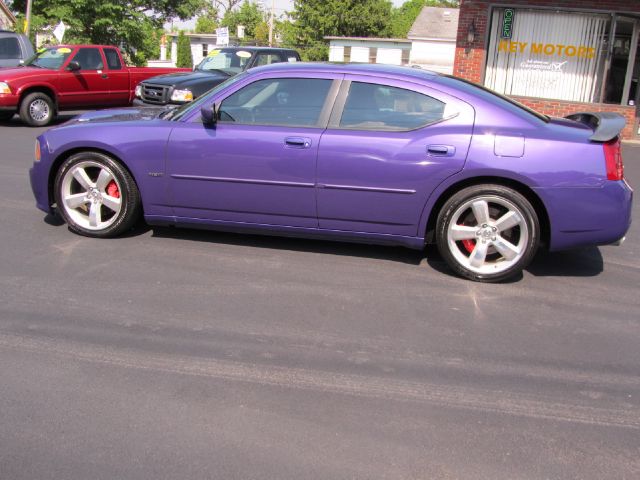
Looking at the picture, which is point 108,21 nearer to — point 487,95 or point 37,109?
point 37,109

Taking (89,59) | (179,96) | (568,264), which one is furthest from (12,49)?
(568,264)

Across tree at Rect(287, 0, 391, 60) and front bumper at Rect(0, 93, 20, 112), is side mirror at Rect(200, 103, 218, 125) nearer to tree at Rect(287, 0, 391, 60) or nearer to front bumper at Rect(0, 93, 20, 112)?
front bumper at Rect(0, 93, 20, 112)

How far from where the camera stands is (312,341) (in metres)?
3.98

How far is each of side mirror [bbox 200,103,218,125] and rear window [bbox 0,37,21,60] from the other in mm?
12101

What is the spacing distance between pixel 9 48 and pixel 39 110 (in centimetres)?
261

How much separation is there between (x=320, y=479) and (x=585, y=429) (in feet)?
4.35

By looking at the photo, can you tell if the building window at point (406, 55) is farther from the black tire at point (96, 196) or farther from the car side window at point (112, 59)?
the black tire at point (96, 196)

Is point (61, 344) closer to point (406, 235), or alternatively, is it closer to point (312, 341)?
point (312, 341)

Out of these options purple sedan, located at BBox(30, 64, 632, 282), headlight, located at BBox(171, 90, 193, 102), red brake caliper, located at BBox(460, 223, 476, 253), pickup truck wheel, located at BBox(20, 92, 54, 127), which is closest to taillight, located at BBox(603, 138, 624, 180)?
purple sedan, located at BBox(30, 64, 632, 282)

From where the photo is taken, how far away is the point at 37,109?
543 inches

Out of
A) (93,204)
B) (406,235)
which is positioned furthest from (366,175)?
(93,204)

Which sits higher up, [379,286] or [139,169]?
[139,169]

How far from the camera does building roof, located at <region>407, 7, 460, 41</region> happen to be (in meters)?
43.6

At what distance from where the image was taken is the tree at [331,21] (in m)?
51.2
